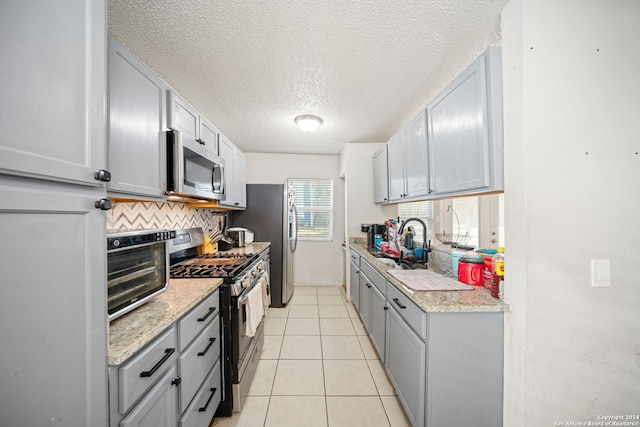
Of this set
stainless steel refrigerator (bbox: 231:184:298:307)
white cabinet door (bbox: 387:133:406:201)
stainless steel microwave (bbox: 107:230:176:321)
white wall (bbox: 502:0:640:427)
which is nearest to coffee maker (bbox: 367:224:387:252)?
white cabinet door (bbox: 387:133:406:201)

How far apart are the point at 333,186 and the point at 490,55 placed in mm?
3249

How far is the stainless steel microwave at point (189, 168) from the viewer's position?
1.48m

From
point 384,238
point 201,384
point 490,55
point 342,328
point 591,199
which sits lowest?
point 342,328

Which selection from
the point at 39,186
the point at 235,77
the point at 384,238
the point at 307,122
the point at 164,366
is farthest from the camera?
the point at 384,238

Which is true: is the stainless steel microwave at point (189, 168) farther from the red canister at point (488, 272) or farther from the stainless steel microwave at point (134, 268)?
the red canister at point (488, 272)

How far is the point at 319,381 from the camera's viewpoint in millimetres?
1929

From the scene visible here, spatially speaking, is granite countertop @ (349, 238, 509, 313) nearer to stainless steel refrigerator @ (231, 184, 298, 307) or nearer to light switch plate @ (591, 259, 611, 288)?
light switch plate @ (591, 259, 611, 288)

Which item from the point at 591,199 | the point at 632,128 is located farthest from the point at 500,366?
the point at 632,128

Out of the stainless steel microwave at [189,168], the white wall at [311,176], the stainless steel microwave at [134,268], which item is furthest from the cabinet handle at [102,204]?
the white wall at [311,176]

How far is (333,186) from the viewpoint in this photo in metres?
4.44

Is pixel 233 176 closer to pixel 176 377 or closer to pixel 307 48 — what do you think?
pixel 307 48

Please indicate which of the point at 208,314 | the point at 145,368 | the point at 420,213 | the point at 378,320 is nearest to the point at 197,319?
the point at 208,314

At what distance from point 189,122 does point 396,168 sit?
81.6 inches

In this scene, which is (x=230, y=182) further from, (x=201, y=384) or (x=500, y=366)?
(x=500, y=366)
